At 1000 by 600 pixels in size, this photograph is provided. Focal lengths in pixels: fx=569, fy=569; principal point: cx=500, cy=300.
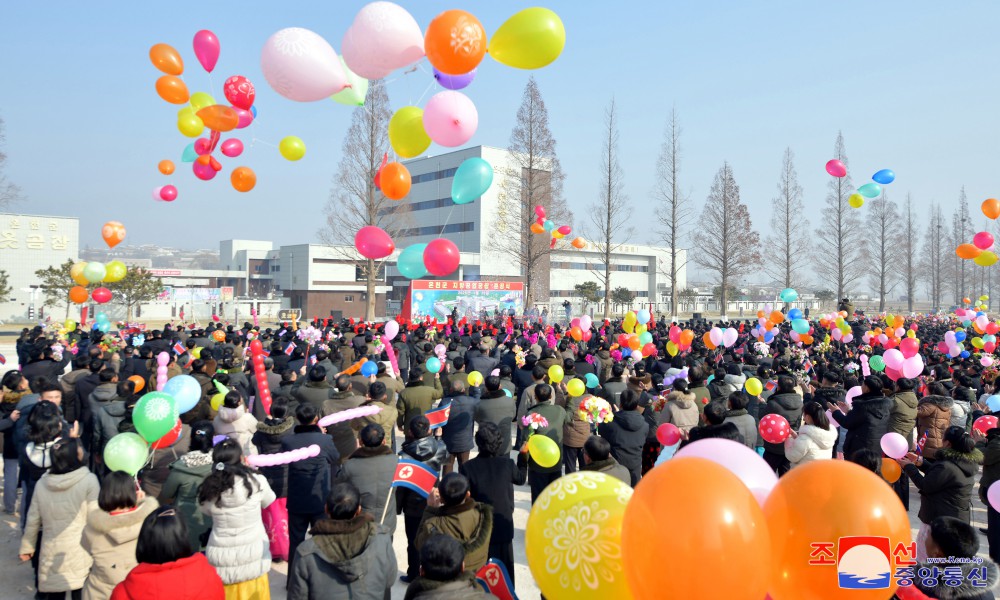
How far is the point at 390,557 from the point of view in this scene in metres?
2.92

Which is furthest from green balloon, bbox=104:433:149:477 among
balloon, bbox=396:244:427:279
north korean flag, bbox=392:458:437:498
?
balloon, bbox=396:244:427:279

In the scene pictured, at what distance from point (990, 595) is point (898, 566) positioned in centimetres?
76

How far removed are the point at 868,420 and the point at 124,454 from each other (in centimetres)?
616

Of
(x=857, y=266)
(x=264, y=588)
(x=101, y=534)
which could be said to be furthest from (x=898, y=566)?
(x=857, y=266)

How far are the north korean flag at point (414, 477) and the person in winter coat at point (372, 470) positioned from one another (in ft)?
0.14

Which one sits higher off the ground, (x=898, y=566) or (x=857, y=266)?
(x=857, y=266)

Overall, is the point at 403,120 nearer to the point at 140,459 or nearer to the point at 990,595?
the point at 140,459

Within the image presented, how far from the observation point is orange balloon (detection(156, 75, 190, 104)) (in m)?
8.48

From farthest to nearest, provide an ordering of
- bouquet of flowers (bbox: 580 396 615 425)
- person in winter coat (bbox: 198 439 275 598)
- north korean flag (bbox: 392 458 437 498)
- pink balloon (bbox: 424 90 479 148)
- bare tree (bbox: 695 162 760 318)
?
bare tree (bbox: 695 162 760 318), pink balloon (bbox: 424 90 479 148), bouquet of flowers (bbox: 580 396 615 425), north korean flag (bbox: 392 458 437 498), person in winter coat (bbox: 198 439 275 598)

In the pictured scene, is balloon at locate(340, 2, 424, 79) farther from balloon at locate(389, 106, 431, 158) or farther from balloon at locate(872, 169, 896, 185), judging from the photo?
balloon at locate(872, 169, 896, 185)

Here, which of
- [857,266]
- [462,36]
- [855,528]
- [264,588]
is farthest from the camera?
[857,266]

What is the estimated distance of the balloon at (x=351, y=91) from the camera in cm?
662

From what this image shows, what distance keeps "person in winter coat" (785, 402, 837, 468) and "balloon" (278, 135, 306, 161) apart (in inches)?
312

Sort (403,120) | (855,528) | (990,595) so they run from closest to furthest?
(855,528)
(990,595)
(403,120)
